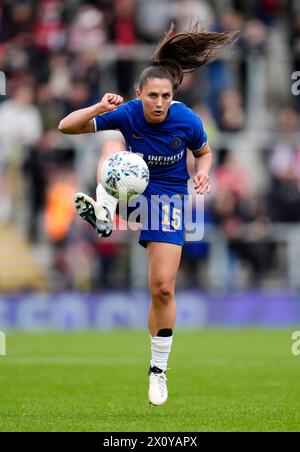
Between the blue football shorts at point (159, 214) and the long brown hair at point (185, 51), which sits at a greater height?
the long brown hair at point (185, 51)

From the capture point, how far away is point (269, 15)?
829 inches

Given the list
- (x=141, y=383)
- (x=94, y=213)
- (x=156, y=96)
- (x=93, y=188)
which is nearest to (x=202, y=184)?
(x=156, y=96)

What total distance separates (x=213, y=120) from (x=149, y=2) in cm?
269

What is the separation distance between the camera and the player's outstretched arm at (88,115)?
8211mm

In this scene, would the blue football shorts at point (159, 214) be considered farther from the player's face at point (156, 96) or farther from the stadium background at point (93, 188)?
the stadium background at point (93, 188)

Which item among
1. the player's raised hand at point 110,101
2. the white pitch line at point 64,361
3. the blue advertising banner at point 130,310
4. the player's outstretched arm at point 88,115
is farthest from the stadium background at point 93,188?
the player's raised hand at point 110,101

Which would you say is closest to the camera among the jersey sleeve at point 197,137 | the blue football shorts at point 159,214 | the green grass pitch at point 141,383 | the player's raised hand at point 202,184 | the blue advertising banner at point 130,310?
the green grass pitch at point 141,383

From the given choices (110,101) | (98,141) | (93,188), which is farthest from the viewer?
(98,141)

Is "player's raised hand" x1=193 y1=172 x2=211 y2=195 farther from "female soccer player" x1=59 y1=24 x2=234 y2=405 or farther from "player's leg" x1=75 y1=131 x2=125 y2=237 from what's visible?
"player's leg" x1=75 y1=131 x2=125 y2=237

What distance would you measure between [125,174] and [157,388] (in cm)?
165

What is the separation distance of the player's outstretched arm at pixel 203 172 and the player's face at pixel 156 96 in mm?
534

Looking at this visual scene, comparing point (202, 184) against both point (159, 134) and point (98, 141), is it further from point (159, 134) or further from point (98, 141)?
point (98, 141)

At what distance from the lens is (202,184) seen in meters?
8.34
